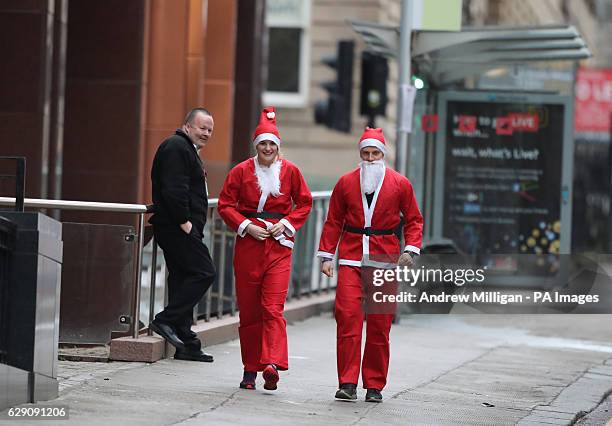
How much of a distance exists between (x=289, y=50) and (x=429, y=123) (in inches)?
516

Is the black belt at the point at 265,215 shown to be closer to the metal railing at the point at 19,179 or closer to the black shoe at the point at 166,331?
the black shoe at the point at 166,331

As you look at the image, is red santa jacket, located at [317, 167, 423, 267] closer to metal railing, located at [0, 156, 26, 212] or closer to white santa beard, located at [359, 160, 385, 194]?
white santa beard, located at [359, 160, 385, 194]

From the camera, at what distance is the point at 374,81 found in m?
19.3

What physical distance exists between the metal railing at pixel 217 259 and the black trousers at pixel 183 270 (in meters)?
0.17

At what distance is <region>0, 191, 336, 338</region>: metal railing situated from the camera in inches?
444

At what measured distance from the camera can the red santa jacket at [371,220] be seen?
9984mm

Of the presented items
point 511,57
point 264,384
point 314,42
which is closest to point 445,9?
point 511,57

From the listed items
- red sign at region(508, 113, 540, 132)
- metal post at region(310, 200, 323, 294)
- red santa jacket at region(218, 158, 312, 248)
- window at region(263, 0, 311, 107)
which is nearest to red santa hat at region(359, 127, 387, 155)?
red santa jacket at region(218, 158, 312, 248)

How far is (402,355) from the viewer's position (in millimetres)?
12938

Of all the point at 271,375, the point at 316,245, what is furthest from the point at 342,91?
the point at 271,375

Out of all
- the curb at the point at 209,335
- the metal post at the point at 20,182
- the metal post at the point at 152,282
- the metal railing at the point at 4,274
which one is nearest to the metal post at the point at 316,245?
the curb at the point at 209,335

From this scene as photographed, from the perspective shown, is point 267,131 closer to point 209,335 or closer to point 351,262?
point 351,262

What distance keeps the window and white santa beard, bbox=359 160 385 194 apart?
20735 mm

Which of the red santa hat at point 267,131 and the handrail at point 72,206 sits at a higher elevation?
the red santa hat at point 267,131
